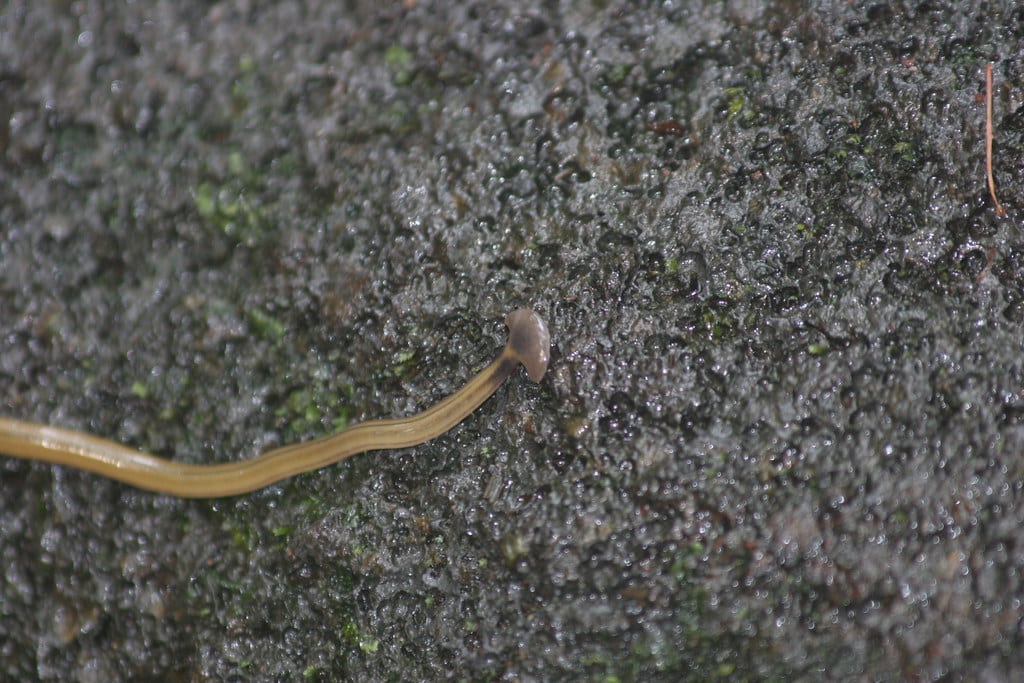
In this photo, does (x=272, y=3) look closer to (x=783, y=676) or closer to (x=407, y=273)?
(x=407, y=273)

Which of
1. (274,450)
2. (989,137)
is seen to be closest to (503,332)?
(274,450)

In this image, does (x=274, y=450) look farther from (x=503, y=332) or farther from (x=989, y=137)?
(x=989, y=137)

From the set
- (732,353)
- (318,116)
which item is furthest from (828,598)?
(318,116)

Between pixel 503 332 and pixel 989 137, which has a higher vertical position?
pixel 989 137

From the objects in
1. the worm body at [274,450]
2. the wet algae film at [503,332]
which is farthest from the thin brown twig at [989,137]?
the worm body at [274,450]

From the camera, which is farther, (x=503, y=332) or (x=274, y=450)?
(x=274, y=450)

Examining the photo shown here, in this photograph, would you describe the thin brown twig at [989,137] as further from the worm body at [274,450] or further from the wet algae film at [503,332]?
the worm body at [274,450]
